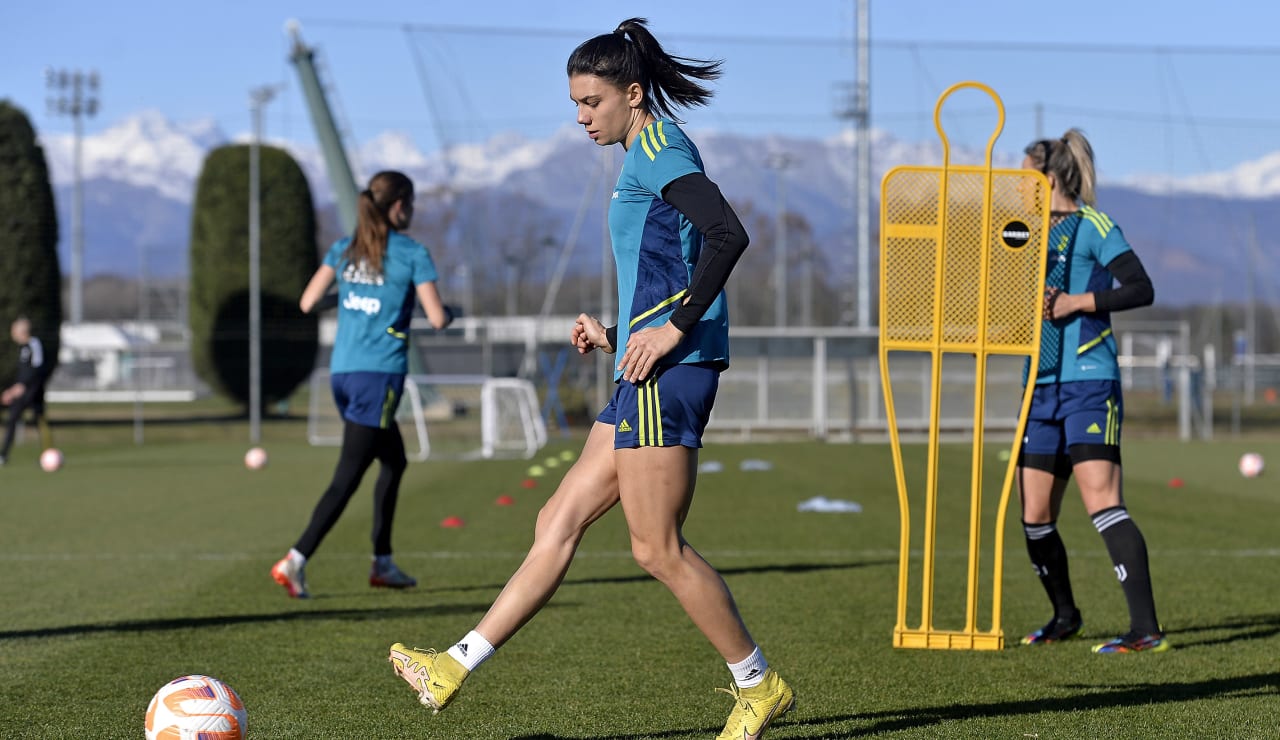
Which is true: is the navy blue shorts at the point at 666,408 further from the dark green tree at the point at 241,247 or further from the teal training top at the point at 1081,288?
the dark green tree at the point at 241,247

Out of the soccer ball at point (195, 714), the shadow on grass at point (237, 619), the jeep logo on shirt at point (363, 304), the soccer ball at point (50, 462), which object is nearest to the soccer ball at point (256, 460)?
the soccer ball at point (50, 462)

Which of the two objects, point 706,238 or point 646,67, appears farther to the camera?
point 646,67

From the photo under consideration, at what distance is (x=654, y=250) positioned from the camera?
4000mm

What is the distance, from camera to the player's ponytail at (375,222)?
7.29 m

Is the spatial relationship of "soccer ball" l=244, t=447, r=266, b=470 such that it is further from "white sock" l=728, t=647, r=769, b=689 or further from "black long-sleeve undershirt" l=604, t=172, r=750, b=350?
"black long-sleeve undershirt" l=604, t=172, r=750, b=350

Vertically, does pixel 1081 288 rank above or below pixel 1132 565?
above

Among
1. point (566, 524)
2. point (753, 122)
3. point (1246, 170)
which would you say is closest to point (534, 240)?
point (753, 122)

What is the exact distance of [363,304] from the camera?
7.30 meters

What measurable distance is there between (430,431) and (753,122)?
15150mm

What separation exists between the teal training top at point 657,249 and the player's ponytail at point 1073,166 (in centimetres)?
254

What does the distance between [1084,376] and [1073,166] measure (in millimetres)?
846

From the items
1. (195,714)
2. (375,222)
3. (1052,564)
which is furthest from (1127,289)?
(195,714)

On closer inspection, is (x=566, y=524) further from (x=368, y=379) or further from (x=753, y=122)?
(x=753, y=122)

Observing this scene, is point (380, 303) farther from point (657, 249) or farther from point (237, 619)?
point (657, 249)
